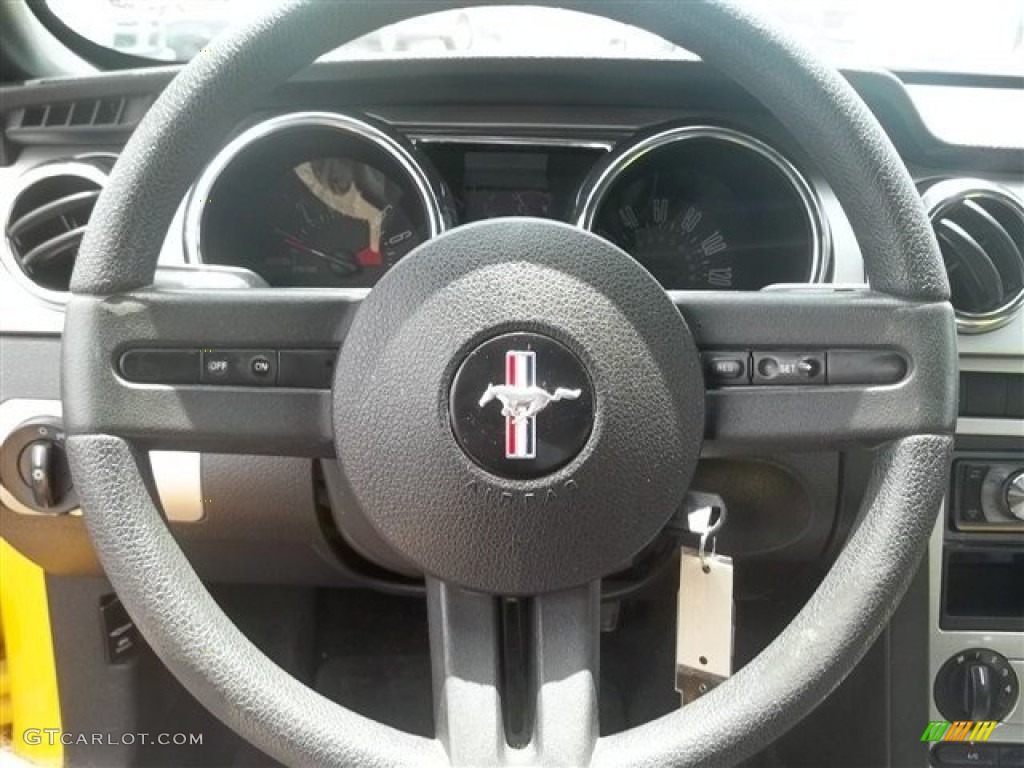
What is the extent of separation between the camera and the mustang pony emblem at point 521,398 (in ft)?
2.62

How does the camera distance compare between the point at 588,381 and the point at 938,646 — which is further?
the point at 938,646

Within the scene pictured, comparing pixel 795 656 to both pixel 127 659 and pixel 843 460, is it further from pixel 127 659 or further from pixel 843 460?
pixel 127 659

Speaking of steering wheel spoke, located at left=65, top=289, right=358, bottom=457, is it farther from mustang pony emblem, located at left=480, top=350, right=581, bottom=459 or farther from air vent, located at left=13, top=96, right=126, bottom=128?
air vent, located at left=13, top=96, right=126, bottom=128

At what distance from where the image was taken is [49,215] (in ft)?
4.04

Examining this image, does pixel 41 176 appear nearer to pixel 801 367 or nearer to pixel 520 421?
pixel 520 421

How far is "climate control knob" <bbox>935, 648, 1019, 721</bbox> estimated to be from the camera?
1.31 meters

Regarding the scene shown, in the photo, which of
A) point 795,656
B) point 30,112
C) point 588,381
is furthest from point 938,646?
point 30,112

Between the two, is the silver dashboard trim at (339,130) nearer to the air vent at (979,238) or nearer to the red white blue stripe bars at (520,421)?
the red white blue stripe bars at (520,421)

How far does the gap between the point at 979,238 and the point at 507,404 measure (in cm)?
73

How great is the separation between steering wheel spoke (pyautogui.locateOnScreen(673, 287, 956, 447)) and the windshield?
635 mm

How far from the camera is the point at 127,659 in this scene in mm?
1406

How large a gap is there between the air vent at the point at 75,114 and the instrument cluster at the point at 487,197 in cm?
15

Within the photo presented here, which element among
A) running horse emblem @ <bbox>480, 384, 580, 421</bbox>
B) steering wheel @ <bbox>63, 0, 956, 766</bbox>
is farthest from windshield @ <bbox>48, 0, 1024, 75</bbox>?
running horse emblem @ <bbox>480, 384, 580, 421</bbox>

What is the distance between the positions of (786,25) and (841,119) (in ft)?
0.28
